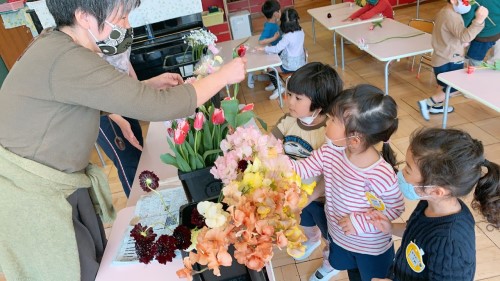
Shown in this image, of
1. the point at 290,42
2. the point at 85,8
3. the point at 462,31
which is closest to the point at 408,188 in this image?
the point at 85,8

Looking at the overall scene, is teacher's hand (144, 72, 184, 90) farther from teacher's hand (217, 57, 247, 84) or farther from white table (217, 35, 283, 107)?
white table (217, 35, 283, 107)

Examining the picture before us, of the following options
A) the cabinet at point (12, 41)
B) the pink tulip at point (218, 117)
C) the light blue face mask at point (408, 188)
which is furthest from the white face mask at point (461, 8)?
the cabinet at point (12, 41)

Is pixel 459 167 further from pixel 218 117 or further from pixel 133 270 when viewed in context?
pixel 133 270

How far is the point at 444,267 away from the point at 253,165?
22.2 inches

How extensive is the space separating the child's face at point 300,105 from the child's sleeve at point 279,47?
1.97 m

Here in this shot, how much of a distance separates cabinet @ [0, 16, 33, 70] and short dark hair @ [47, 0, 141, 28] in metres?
3.61

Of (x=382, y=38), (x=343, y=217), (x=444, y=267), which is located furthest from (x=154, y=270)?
(x=382, y=38)

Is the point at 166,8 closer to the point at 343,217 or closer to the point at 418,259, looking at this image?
the point at 343,217

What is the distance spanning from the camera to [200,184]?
3.63 ft

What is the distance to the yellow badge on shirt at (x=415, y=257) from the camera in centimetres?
93

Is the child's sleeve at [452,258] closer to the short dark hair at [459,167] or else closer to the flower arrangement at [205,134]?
the short dark hair at [459,167]

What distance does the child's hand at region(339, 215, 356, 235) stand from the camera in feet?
3.90

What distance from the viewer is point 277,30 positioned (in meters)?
3.67

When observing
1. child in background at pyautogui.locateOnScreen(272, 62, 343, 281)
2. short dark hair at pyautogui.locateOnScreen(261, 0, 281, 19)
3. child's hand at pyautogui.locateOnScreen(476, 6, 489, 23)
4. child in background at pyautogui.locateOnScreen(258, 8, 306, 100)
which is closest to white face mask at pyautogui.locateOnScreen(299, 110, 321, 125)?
child in background at pyautogui.locateOnScreen(272, 62, 343, 281)
